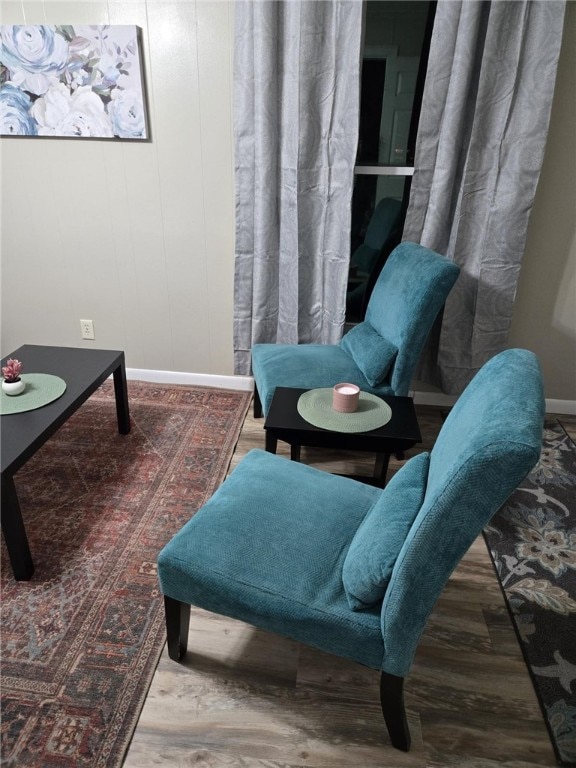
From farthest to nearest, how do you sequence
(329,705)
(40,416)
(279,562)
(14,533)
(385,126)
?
(385,126) → (40,416) → (14,533) → (329,705) → (279,562)

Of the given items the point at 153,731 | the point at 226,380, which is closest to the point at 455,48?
the point at 226,380

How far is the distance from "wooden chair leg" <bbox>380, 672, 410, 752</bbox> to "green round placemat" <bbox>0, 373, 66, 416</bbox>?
148 cm

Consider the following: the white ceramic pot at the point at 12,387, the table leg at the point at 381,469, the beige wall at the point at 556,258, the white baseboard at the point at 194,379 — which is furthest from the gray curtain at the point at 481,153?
the white ceramic pot at the point at 12,387

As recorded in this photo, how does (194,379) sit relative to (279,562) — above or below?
below

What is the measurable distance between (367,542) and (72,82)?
248 centimetres

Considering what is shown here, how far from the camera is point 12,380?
6.39 ft

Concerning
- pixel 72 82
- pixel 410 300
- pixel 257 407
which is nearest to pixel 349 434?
pixel 410 300

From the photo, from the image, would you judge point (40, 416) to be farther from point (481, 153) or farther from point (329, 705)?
point (481, 153)

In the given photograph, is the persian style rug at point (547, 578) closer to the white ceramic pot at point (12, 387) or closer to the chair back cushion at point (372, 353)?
the chair back cushion at point (372, 353)

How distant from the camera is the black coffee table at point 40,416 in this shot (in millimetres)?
1558

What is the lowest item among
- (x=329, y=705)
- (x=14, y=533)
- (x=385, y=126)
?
(x=329, y=705)

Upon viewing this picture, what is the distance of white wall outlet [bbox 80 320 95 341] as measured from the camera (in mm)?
2951

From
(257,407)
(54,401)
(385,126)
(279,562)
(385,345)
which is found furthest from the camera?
(257,407)

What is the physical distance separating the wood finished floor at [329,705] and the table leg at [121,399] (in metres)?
1.13
